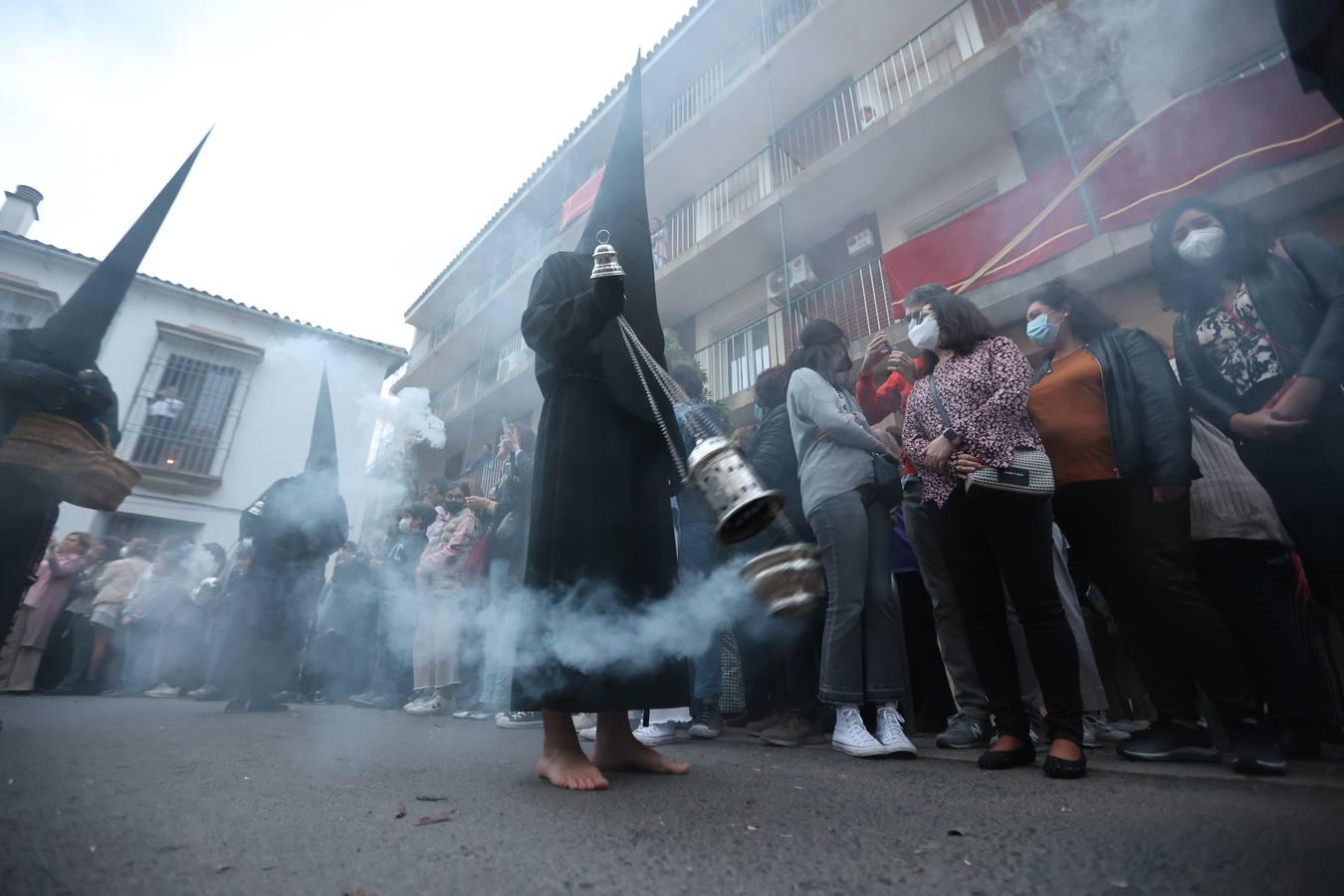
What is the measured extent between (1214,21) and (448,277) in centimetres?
1670

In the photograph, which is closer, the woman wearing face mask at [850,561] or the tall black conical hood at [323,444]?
the woman wearing face mask at [850,561]

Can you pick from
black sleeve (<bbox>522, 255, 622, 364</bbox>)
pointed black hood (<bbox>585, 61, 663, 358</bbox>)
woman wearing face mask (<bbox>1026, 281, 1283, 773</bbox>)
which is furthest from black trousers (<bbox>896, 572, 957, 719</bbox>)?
black sleeve (<bbox>522, 255, 622, 364</bbox>)

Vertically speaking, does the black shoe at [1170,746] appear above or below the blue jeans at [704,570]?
below

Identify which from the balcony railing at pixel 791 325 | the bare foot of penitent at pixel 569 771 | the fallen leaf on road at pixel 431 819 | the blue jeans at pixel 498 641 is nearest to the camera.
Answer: the fallen leaf on road at pixel 431 819

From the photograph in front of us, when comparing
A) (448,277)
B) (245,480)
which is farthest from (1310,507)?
(448,277)

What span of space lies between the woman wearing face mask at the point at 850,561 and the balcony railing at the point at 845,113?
6539mm

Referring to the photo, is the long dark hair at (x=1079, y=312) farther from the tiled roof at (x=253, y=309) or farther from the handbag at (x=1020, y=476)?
the tiled roof at (x=253, y=309)

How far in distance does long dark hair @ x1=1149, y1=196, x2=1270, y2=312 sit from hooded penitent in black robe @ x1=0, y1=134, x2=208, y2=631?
4464mm

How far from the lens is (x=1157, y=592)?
2125 millimetres

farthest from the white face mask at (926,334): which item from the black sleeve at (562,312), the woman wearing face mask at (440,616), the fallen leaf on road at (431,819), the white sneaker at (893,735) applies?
the woman wearing face mask at (440,616)

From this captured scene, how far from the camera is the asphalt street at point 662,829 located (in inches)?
37.3

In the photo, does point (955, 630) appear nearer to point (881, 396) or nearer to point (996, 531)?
point (996, 531)

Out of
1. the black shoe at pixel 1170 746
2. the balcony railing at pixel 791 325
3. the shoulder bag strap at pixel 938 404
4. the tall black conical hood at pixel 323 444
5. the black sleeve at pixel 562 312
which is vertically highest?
the balcony railing at pixel 791 325

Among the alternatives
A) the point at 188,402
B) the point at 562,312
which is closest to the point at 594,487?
the point at 562,312
